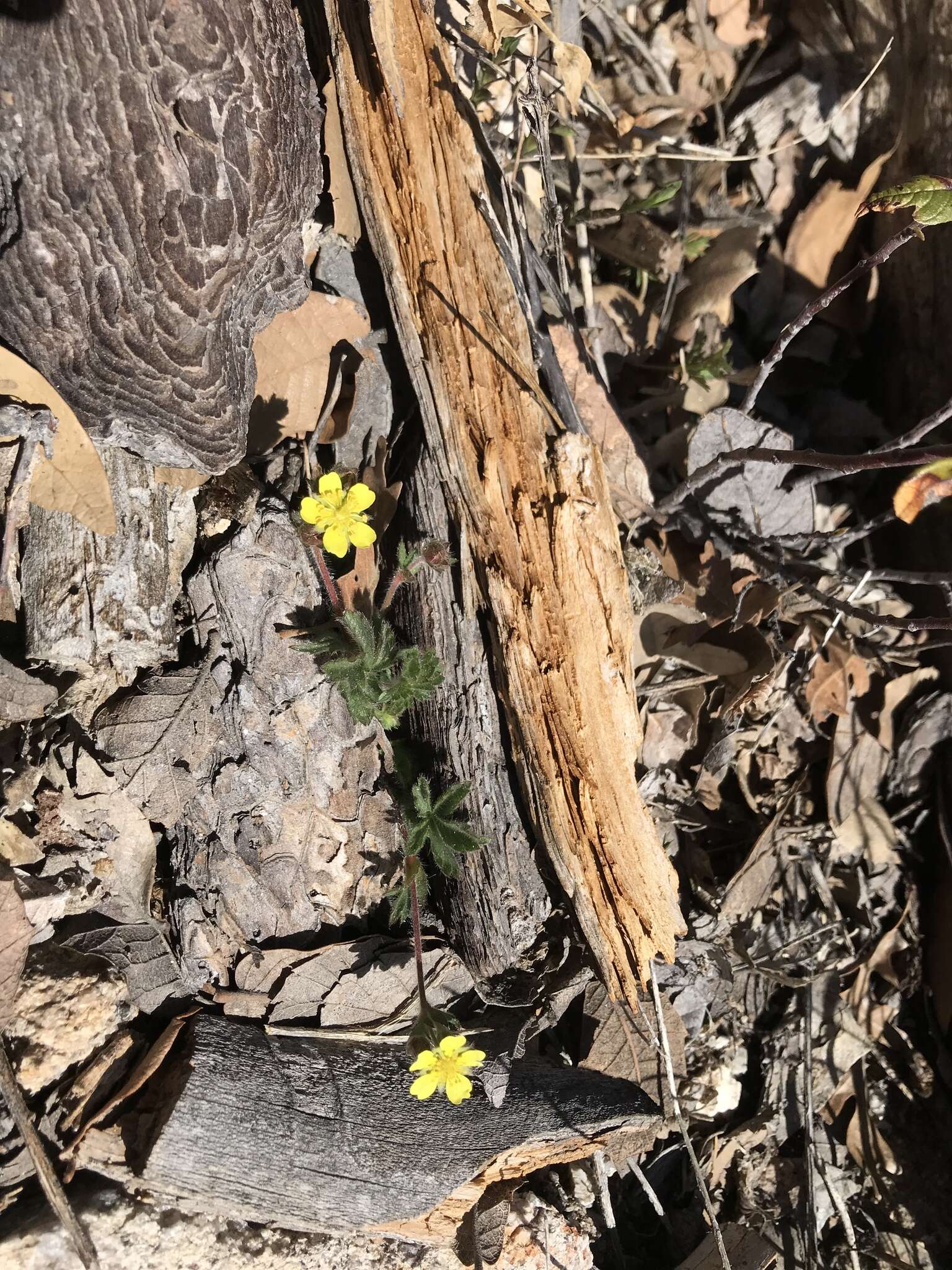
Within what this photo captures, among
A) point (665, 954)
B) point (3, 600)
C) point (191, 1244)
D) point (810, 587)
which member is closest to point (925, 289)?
point (810, 587)

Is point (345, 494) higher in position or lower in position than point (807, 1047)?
higher

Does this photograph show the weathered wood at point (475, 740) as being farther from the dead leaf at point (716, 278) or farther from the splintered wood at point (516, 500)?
the dead leaf at point (716, 278)

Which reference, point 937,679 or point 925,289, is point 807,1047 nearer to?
point 937,679

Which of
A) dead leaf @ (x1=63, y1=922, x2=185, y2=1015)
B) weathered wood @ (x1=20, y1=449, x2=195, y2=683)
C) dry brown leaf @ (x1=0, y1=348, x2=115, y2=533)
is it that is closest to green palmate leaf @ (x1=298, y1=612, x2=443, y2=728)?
weathered wood @ (x1=20, y1=449, x2=195, y2=683)

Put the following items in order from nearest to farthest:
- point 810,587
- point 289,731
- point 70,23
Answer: point 70,23
point 289,731
point 810,587

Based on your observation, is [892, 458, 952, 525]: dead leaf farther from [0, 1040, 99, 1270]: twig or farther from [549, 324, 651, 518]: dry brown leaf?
[0, 1040, 99, 1270]: twig

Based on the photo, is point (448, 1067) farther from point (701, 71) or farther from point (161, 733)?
point (701, 71)

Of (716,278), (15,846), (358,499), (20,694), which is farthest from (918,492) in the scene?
(15,846)

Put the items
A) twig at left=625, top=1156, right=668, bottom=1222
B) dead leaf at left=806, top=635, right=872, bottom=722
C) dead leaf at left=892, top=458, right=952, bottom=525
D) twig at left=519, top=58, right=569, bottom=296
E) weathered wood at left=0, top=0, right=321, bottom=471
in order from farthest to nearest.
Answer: dead leaf at left=806, top=635, right=872, bottom=722 < twig at left=625, top=1156, right=668, bottom=1222 < twig at left=519, top=58, right=569, bottom=296 < dead leaf at left=892, top=458, right=952, bottom=525 < weathered wood at left=0, top=0, right=321, bottom=471
